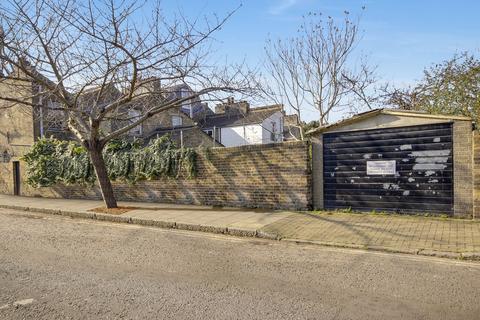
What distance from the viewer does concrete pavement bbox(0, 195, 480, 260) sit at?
657 cm

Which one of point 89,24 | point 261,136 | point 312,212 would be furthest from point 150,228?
point 261,136

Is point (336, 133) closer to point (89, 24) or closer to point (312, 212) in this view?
point (312, 212)

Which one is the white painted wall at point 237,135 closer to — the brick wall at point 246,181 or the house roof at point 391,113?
the brick wall at point 246,181

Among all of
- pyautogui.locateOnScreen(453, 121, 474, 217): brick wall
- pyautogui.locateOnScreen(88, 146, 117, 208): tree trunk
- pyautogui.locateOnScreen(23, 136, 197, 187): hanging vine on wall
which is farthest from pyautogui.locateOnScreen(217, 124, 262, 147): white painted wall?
pyautogui.locateOnScreen(453, 121, 474, 217): brick wall

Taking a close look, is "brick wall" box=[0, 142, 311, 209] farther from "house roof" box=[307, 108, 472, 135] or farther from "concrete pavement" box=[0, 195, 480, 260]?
"house roof" box=[307, 108, 472, 135]

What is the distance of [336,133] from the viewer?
1018 cm

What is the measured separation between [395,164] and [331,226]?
96.4 inches

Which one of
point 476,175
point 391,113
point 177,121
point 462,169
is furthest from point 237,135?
point 476,175

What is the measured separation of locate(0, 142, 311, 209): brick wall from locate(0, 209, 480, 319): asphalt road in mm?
3328

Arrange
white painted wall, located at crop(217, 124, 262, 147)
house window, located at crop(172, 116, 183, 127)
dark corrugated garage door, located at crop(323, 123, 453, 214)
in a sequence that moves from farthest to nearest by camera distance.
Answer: white painted wall, located at crop(217, 124, 262, 147), house window, located at crop(172, 116, 183, 127), dark corrugated garage door, located at crop(323, 123, 453, 214)

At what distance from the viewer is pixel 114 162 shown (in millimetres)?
13859

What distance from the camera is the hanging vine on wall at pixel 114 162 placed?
12.7 m

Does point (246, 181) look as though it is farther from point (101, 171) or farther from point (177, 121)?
point (177, 121)

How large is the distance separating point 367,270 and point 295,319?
2055 mm
